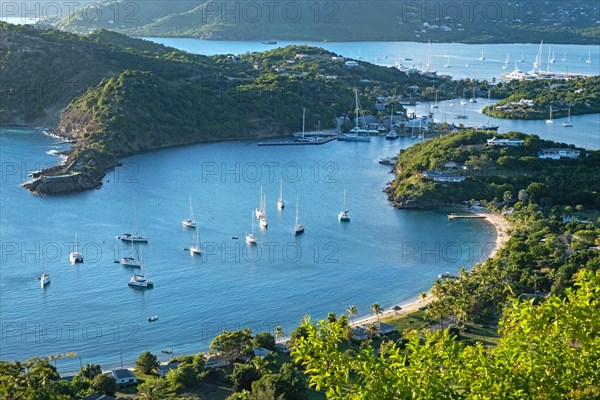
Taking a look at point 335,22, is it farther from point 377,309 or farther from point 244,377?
point 244,377

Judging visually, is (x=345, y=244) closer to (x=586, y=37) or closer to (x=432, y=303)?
(x=432, y=303)

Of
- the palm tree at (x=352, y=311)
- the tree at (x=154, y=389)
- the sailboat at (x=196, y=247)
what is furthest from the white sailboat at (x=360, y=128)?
the tree at (x=154, y=389)

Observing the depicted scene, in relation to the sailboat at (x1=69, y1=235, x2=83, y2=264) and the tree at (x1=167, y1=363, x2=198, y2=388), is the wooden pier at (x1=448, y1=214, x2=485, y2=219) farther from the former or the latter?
the tree at (x1=167, y1=363, x2=198, y2=388)

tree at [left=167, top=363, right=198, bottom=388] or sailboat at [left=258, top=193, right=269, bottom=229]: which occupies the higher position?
sailboat at [left=258, top=193, right=269, bottom=229]

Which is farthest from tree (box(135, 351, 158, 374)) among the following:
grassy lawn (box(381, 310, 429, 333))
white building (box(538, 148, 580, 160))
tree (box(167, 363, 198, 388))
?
white building (box(538, 148, 580, 160))

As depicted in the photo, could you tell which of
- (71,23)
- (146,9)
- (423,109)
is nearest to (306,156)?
(423,109)

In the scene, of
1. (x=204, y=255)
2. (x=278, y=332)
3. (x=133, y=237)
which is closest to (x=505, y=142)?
(x=204, y=255)
